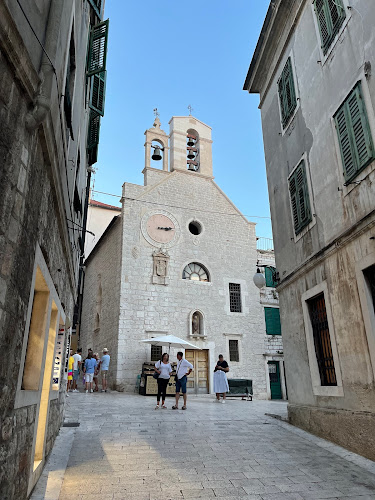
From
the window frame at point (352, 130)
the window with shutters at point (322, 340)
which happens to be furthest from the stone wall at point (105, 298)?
the window frame at point (352, 130)

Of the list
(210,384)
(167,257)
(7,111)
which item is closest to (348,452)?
(7,111)

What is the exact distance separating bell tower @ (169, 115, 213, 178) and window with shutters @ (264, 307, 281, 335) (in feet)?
28.5

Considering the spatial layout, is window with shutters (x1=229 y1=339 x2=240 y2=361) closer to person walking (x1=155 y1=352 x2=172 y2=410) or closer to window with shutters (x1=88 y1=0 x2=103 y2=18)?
person walking (x1=155 y1=352 x2=172 y2=410)

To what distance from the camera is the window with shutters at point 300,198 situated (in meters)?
7.68

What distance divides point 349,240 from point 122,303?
43.7 ft

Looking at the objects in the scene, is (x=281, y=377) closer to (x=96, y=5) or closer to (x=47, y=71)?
(x=96, y=5)

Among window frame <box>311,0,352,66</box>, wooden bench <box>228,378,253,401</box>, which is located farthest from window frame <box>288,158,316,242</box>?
wooden bench <box>228,378,253,401</box>

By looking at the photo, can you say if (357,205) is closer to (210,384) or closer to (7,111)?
(7,111)

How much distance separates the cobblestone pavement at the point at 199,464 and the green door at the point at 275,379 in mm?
12369

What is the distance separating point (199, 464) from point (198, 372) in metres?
14.0

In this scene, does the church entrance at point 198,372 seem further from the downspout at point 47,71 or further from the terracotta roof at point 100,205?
the terracotta roof at point 100,205

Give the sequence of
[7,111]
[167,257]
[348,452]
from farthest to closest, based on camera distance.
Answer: [167,257] < [348,452] < [7,111]

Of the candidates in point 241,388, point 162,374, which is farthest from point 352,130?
point 241,388

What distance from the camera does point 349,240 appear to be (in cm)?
603
